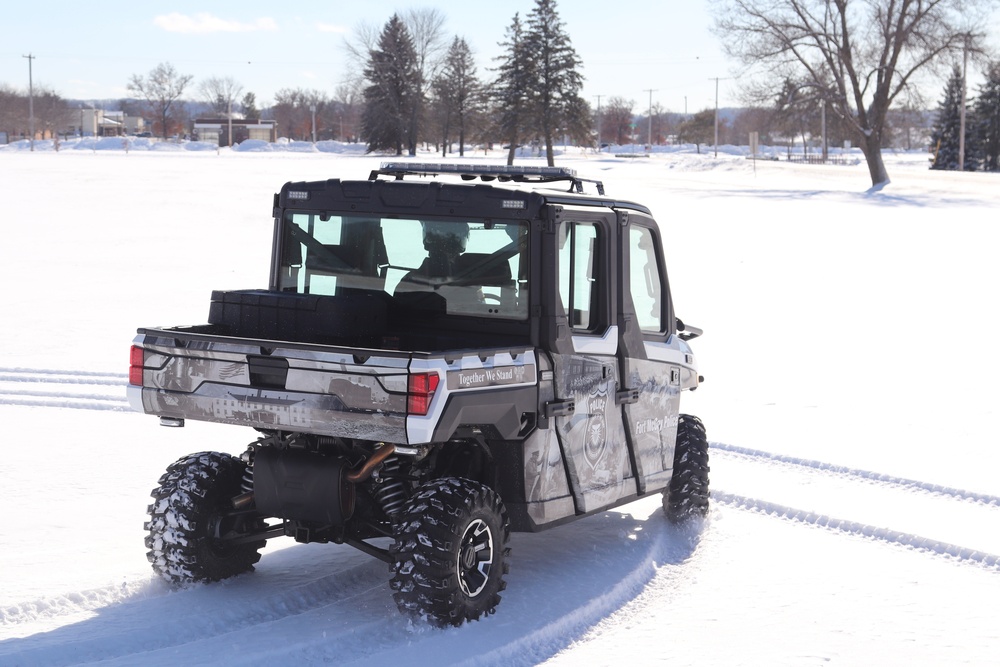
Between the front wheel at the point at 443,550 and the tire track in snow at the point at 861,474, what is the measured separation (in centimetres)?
420

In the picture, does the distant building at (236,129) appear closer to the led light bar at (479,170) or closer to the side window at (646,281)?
the led light bar at (479,170)

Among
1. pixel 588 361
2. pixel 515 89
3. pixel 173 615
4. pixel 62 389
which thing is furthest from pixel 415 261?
pixel 515 89

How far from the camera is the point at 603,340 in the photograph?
6.31 meters

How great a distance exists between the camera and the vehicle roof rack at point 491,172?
22.1 feet

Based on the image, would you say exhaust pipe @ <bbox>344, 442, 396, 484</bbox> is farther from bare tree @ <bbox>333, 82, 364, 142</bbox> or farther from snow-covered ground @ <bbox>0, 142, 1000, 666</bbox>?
bare tree @ <bbox>333, 82, 364, 142</bbox>

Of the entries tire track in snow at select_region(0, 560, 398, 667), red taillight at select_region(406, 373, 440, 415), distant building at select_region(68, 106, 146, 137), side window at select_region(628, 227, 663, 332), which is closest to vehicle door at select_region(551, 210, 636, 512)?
side window at select_region(628, 227, 663, 332)

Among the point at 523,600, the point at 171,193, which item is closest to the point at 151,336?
the point at 523,600

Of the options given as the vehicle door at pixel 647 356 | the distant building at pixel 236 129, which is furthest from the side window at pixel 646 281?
the distant building at pixel 236 129

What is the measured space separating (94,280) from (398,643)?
16.5m

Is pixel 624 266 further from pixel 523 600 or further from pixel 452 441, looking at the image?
pixel 523 600

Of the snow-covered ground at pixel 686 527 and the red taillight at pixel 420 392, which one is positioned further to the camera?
the snow-covered ground at pixel 686 527

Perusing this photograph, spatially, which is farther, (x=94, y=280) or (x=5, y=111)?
(x=5, y=111)

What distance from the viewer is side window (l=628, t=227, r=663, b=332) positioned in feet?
22.3

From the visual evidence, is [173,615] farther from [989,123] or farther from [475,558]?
[989,123]
